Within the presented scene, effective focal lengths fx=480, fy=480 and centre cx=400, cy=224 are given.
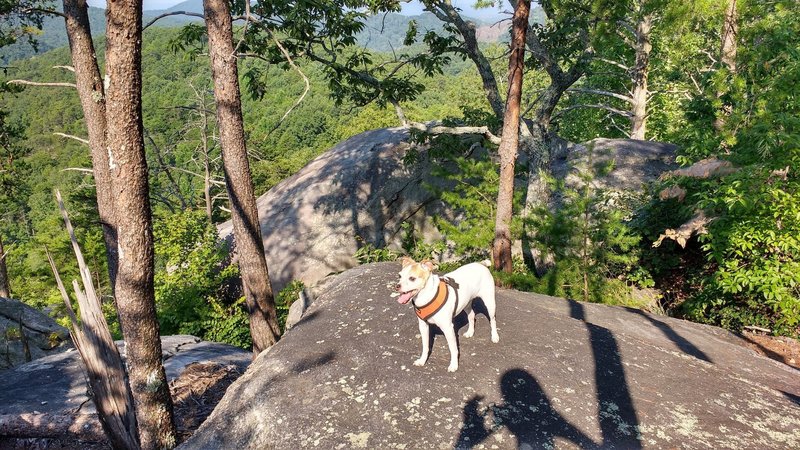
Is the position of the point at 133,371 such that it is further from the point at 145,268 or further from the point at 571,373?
the point at 571,373

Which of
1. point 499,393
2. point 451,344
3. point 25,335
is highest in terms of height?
point 451,344

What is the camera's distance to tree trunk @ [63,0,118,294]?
767 centimetres

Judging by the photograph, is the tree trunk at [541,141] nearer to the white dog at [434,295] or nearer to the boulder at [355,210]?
the boulder at [355,210]

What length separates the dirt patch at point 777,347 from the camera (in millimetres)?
7233

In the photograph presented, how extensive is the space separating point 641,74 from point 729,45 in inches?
447

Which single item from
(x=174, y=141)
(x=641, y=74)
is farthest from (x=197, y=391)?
(x=641, y=74)

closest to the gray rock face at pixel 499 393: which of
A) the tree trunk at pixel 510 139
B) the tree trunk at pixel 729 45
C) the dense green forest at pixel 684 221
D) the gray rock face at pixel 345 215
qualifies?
the dense green forest at pixel 684 221

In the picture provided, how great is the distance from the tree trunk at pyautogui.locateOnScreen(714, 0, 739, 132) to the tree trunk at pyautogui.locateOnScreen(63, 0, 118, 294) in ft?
35.6

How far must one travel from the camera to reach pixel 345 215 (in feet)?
50.6

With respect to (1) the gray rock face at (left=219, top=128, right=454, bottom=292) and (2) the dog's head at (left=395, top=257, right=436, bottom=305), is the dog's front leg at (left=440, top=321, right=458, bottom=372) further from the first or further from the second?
(1) the gray rock face at (left=219, top=128, right=454, bottom=292)

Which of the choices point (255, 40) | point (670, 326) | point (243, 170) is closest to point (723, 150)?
point (670, 326)

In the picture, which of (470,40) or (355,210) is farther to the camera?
(355,210)

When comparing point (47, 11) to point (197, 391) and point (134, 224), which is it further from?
point (197, 391)

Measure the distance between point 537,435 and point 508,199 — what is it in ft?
21.1
